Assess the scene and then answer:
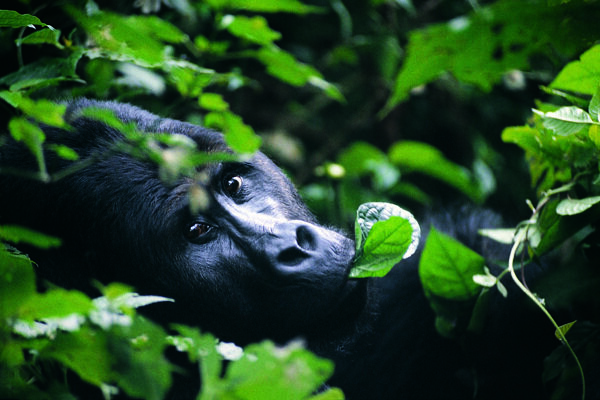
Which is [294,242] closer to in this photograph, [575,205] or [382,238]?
[382,238]

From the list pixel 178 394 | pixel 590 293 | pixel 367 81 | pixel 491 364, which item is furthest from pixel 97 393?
pixel 367 81

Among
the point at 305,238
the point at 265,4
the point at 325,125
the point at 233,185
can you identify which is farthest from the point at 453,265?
the point at 325,125

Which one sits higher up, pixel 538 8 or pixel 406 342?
pixel 538 8

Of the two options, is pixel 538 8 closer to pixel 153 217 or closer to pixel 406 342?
pixel 406 342

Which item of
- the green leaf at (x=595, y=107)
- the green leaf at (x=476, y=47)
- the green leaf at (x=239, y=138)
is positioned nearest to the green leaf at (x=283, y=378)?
the green leaf at (x=239, y=138)

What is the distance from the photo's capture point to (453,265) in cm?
160

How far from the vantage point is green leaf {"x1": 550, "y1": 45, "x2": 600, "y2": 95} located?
159 cm

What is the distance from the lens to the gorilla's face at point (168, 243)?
1.69m

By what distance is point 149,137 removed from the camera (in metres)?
1.01

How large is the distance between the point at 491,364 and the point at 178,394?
3.80 ft

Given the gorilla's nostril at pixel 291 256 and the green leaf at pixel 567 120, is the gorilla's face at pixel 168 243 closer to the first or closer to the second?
the gorilla's nostril at pixel 291 256

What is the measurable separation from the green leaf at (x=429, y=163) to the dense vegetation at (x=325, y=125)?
1 centimetres

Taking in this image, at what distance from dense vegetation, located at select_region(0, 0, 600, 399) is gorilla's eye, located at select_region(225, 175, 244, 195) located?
0.28 m

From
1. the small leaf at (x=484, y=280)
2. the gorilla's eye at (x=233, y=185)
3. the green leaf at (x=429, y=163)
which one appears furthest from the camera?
the green leaf at (x=429, y=163)
